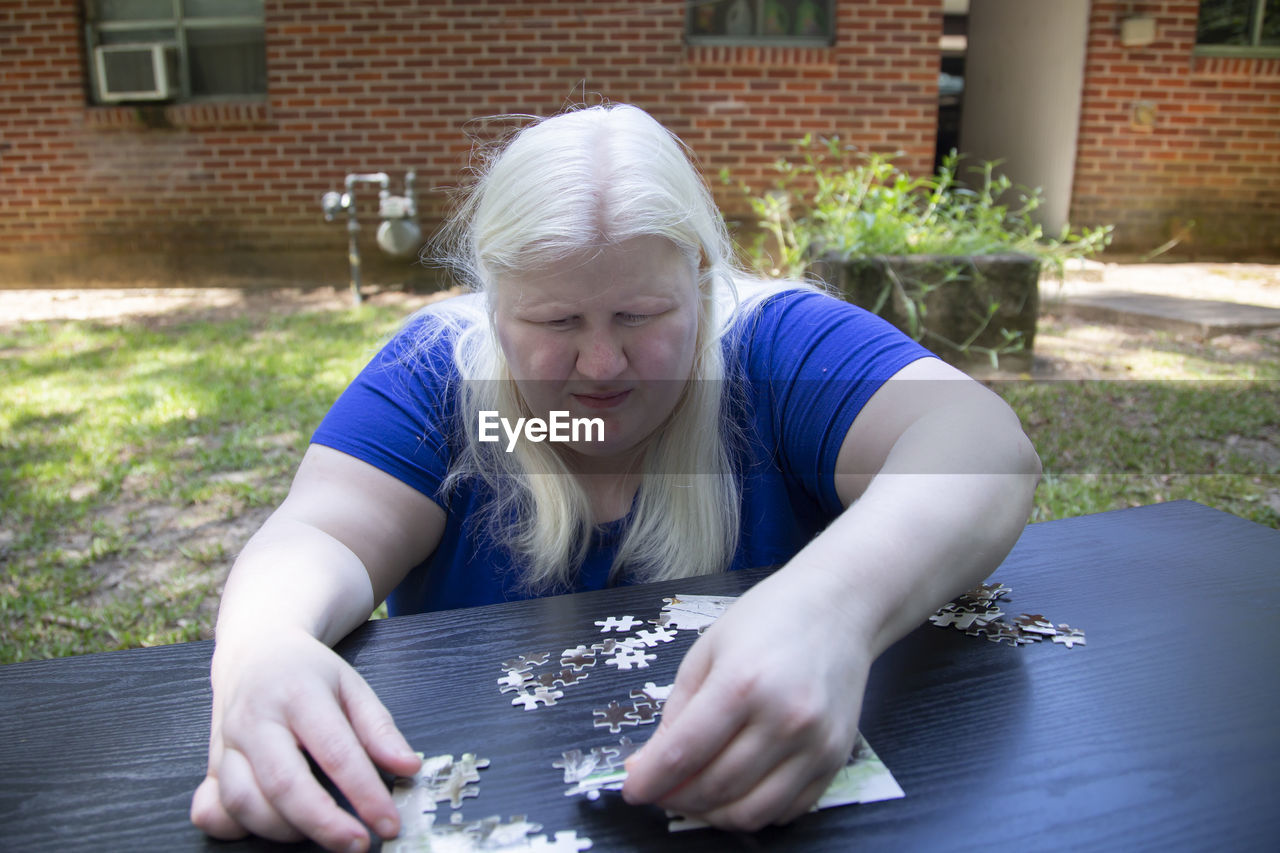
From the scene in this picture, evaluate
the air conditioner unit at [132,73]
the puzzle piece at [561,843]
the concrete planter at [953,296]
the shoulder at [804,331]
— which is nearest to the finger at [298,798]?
the puzzle piece at [561,843]

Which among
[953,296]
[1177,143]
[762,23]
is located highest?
[762,23]

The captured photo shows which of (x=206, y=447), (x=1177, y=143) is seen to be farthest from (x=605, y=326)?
(x=1177, y=143)

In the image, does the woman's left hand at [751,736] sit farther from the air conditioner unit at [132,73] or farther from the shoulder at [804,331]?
the air conditioner unit at [132,73]

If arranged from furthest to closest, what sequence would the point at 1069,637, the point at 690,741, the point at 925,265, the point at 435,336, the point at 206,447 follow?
the point at 925,265 < the point at 206,447 < the point at 435,336 < the point at 1069,637 < the point at 690,741

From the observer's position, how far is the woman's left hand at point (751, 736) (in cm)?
88

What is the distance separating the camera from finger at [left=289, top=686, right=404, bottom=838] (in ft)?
2.90

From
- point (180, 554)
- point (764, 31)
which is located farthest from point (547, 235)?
point (764, 31)

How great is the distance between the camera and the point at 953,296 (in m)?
4.58

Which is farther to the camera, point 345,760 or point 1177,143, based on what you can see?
point 1177,143

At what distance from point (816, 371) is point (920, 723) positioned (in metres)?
0.66

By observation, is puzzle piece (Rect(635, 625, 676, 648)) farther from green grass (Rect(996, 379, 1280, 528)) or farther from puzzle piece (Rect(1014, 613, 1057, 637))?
green grass (Rect(996, 379, 1280, 528))

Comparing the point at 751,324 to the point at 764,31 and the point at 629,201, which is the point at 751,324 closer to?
the point at 629,201

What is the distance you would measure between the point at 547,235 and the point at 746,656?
683 millimetres

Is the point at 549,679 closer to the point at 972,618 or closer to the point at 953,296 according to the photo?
the point at 972,618
